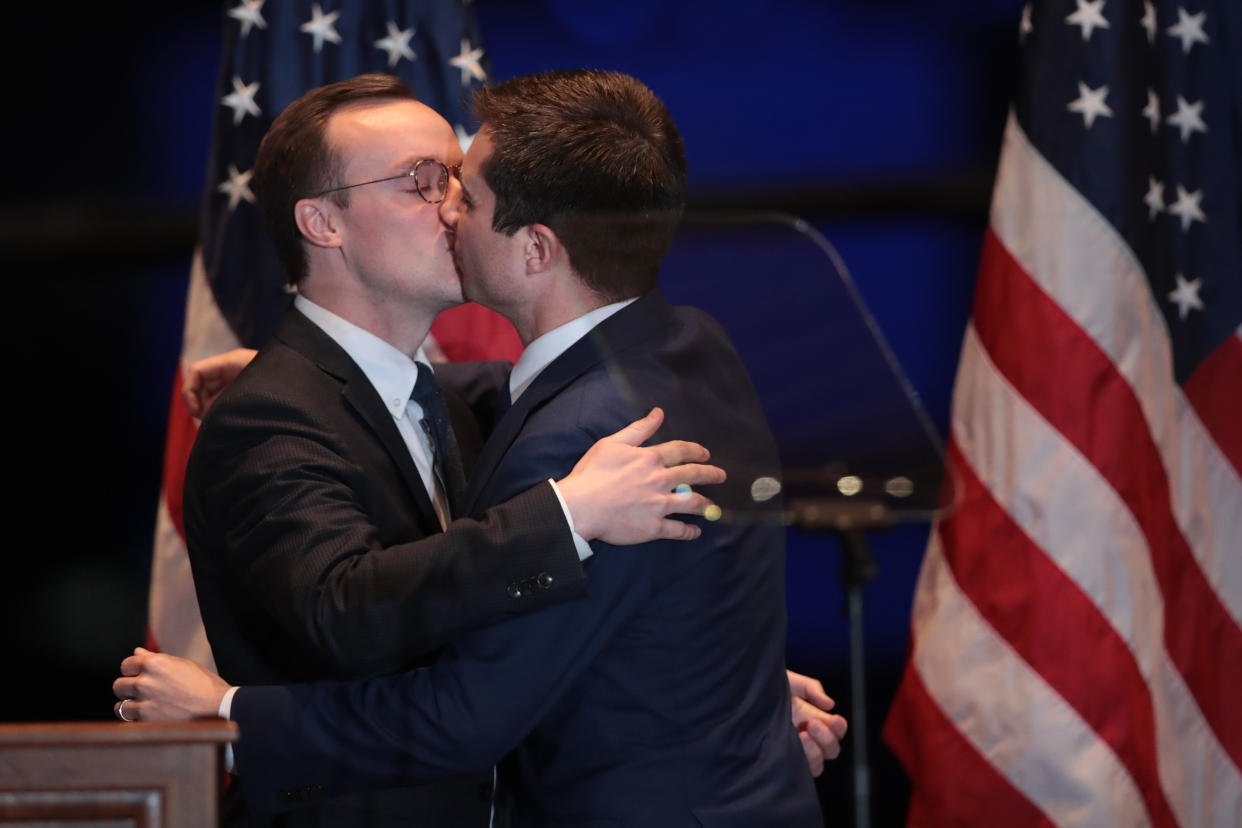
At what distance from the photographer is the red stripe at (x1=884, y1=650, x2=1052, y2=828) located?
2.66 metres

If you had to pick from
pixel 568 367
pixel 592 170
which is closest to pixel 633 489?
pixel 568 367

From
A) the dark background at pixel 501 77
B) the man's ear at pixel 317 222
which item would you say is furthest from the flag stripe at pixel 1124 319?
the man's ear at pixel 317 222

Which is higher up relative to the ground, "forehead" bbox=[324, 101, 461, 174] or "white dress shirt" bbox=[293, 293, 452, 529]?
"forehead" bbox=[324, 101, 461, 174]

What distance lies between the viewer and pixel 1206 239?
2783mm

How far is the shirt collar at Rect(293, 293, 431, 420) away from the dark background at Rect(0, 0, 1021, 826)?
53.2 inches

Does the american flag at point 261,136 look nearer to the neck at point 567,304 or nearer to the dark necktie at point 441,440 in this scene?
the dark necktie at point 441,440

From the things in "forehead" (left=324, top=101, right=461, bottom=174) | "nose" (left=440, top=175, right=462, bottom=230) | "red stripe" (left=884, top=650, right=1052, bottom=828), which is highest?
"forehead" (left=324, top=101, right=461, bottom=174)

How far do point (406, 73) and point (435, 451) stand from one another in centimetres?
118

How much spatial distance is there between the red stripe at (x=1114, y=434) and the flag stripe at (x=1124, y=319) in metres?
0.02

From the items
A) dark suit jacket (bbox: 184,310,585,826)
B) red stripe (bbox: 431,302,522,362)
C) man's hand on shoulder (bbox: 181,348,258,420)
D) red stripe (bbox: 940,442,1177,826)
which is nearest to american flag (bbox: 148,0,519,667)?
red stripe (bbox: 431,302,522,362)

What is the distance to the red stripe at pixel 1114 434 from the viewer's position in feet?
8.78

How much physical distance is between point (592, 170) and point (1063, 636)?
156cm

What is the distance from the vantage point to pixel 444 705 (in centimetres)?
155

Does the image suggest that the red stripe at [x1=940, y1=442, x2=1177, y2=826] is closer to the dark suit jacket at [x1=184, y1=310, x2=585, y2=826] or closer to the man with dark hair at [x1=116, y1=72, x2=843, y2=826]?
the man with dark hair at [x1=116, y1=72, x2=843, y2=826]
